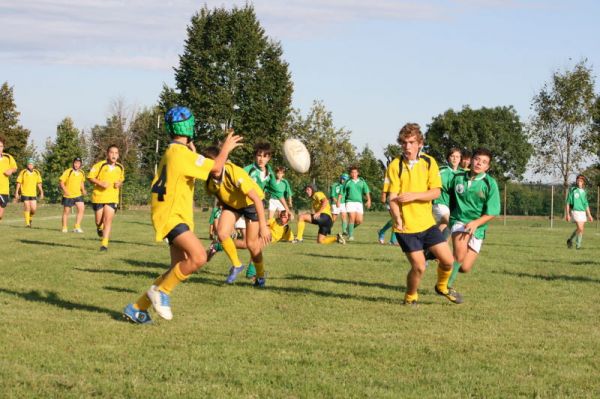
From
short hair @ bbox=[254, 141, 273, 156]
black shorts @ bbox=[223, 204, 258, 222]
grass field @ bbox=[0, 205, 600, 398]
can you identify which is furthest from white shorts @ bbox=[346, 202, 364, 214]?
black shorts @ bbox=[223, 204, 258, 222]

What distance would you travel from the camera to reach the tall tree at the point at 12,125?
A: 6059 centimetres

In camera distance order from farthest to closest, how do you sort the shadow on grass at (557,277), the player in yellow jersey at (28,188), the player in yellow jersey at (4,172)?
the player in yellow jersey at (28,188) → the player in yellow jersey at (4,172) → the shadow on grass at (557,277)

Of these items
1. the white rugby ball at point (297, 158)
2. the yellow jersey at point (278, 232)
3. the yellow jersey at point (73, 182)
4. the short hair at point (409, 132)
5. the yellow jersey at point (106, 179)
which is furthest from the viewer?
the yellow jersey at point (73, 182)

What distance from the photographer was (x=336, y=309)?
934 cm

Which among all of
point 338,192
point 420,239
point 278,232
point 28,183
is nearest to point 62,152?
point 28,183

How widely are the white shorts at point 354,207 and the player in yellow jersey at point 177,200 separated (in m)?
16.4

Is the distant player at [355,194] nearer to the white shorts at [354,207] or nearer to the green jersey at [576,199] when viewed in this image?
the white shorts at [354,207]

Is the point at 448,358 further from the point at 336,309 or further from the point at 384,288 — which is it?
the point at 384,288

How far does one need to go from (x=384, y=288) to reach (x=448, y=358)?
4.95 metres

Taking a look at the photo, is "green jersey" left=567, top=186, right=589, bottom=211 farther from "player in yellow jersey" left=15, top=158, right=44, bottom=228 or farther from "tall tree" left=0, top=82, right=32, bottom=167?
"tall tree" left=0, top=82, right=32, bottom=167

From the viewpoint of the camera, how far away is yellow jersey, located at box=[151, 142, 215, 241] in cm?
769

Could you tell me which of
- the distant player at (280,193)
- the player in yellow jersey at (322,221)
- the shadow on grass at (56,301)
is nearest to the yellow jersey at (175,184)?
the shadow on grass at (56,301)

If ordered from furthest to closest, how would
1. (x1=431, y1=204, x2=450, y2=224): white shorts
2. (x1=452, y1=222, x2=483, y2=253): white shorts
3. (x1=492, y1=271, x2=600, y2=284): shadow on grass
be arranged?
(x1=431, y1=204, x2=450, y2=224): white shorts < (x1=492, y1=271, x2=600, y2=284): shadow on grass < (x1=452, y1=222, x2=483, y2=253): white shorts

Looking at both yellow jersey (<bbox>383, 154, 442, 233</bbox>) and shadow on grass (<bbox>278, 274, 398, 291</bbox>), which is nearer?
yellow jersey (<bbox>383, 154, 442, 233</bbox>)
